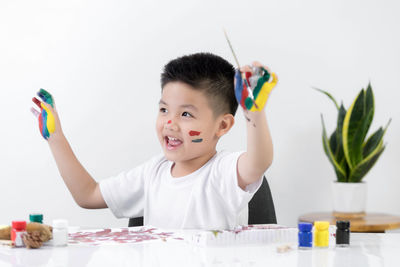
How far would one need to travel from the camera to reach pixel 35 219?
1.12 m

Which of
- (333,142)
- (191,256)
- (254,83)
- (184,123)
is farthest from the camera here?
(333,142)

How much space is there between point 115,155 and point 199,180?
0.95 metres

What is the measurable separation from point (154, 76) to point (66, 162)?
2.80 ft

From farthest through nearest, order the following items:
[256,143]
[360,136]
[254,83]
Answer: [360,136]
[256,143]
[254,83]

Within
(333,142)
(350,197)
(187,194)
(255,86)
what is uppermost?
(255,86)

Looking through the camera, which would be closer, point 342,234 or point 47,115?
point 342,234

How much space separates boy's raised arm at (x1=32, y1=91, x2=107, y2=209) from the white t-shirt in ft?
0.12

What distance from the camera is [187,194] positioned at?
4.54 ft

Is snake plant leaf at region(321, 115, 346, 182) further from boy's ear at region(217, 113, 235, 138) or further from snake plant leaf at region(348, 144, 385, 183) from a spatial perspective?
boy's ear at region(217, 113, 235, 138)

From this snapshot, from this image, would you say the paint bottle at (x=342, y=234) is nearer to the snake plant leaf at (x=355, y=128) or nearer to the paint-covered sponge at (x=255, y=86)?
the paint-covered sponge at (x=255, y=86)

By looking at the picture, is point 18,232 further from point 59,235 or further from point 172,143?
point 172,143

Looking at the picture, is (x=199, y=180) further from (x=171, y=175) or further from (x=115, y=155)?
(x=115, y=155)

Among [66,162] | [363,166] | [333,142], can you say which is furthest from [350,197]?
[66,162]

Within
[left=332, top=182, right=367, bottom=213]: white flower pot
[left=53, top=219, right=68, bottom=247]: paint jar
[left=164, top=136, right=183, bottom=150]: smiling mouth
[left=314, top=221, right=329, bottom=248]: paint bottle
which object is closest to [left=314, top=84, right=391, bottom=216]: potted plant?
[left=332, top=182, right=367, bottom=213]: white flower pot
